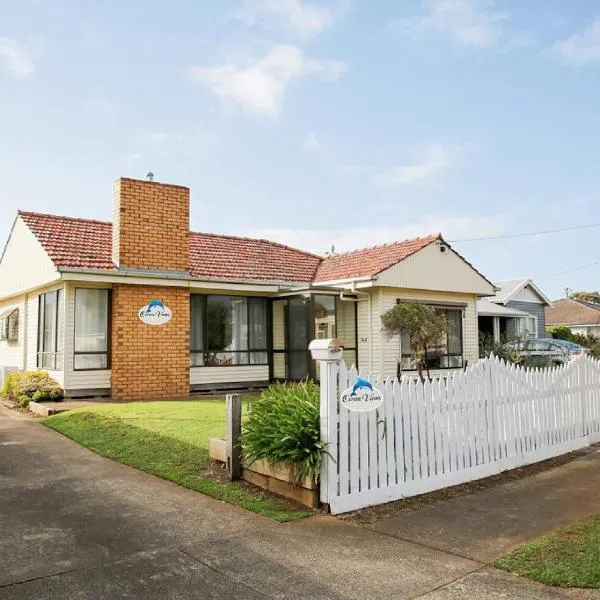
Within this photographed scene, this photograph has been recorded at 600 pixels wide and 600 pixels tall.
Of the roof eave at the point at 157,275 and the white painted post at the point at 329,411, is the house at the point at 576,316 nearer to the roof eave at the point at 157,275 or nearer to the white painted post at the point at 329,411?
the roof eave at the point at 157,275

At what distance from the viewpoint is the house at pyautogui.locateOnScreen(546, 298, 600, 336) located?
52281 mm

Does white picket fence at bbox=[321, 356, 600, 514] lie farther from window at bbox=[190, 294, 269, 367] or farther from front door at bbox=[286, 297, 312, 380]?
window at bbox=[190, 294, 269, 367]

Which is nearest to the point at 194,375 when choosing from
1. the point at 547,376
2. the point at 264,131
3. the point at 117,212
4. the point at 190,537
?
the point at 117,212

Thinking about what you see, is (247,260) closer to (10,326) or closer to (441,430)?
(10,326)

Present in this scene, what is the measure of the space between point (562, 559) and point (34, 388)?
12.5 meters

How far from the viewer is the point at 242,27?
1051 centimetres

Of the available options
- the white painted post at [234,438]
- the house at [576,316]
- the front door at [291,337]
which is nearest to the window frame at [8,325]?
the front door at [291,337]

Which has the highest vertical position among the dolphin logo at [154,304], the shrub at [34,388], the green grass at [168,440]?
the dolphin logo at [154,304]

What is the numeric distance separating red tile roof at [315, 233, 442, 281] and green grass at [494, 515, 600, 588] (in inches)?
485

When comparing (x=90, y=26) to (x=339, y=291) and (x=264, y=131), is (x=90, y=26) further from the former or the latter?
(x=339, y=291)

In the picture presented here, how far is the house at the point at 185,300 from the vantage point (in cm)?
1438

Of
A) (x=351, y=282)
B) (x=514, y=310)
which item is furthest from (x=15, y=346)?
(x=514, y=310)

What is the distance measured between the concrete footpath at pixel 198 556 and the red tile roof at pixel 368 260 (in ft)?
39.6

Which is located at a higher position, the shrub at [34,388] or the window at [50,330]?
the window at [50,330]
